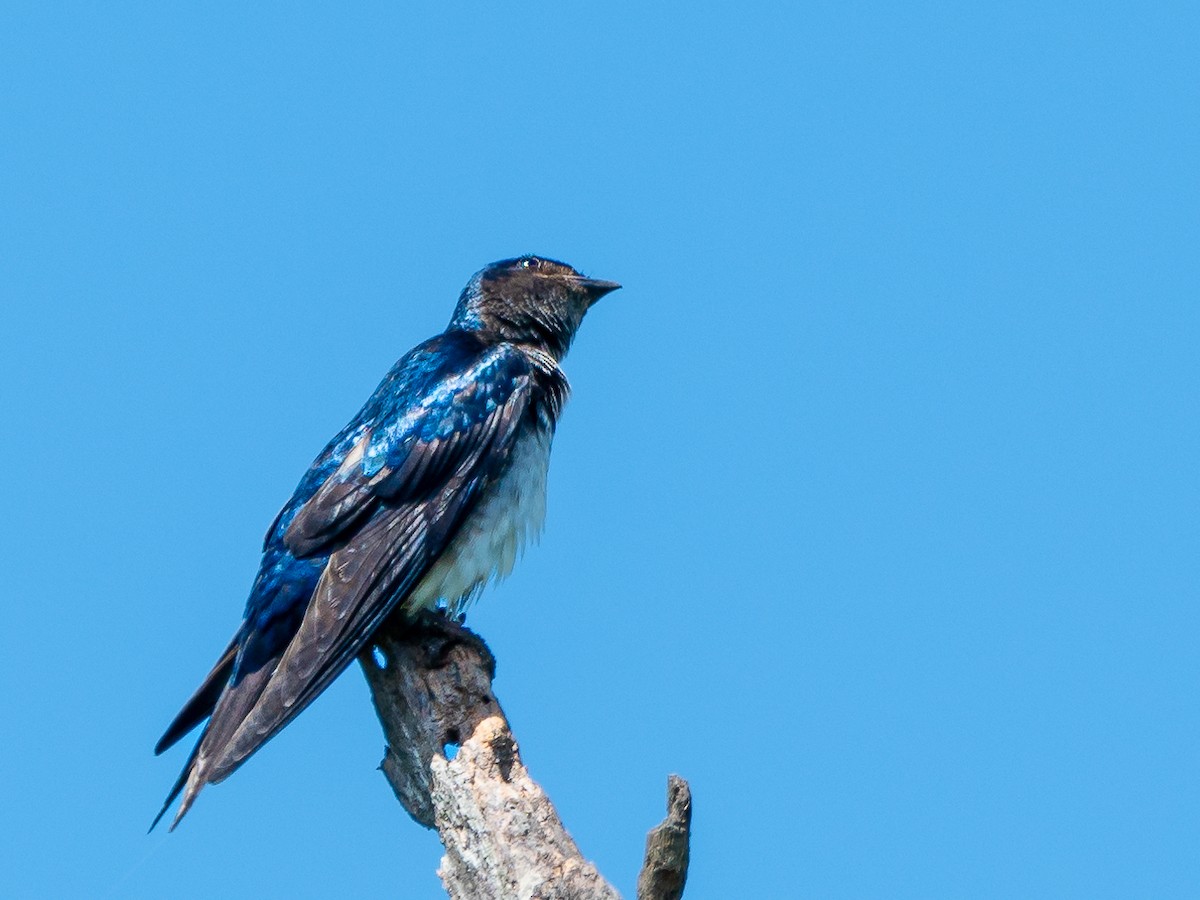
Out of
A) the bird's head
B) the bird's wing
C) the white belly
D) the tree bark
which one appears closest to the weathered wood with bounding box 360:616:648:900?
the tree bark

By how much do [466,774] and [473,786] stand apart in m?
0.06

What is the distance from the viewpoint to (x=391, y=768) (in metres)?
7.04

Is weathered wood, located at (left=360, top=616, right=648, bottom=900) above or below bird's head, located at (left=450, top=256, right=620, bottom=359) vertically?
below

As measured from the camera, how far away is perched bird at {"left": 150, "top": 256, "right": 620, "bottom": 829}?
735cm

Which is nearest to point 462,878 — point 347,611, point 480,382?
point 347,611

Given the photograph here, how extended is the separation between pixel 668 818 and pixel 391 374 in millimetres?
4102

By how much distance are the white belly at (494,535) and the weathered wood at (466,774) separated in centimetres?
57

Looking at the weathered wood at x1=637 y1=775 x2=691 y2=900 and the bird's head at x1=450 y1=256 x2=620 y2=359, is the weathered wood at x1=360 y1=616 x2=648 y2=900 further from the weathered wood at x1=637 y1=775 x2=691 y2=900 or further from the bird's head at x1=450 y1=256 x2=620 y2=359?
the bird's head at x1=450 y1=256 x2=620 y2=359

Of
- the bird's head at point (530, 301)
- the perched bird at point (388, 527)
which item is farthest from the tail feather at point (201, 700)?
the bird's head at point (530, 301)

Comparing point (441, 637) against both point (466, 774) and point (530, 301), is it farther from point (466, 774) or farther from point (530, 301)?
point (530, 301)

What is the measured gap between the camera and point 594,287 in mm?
10023

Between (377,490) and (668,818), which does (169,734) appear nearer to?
(377,490)

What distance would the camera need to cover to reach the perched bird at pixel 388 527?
24.1ft

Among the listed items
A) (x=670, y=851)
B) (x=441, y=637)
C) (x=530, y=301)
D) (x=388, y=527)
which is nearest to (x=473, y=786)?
(x=670, y=851)
